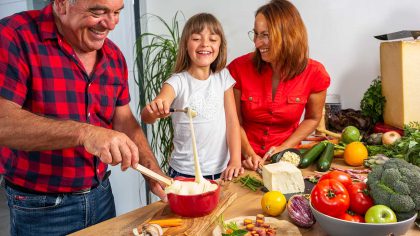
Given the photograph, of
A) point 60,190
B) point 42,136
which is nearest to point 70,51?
point 42,136

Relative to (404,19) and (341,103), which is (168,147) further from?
(404,19)

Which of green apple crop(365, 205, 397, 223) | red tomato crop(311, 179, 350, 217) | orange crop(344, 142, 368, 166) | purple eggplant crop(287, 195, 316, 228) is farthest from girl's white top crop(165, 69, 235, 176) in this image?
green apple crop(365, 205, 397, 223)

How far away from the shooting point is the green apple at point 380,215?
1.15 metres

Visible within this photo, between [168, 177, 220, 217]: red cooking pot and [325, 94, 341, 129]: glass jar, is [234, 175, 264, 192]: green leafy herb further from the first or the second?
[325, 94, 341, 129]: glass jar

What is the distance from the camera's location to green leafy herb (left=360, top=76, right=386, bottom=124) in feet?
9.31

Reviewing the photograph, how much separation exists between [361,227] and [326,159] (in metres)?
0.81

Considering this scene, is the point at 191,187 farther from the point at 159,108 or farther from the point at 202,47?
the point at 202,47

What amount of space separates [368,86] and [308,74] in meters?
1.00

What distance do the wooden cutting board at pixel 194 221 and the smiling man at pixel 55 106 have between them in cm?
18

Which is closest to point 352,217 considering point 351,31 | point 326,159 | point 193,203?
point 193,203

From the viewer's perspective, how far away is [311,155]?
1.98m

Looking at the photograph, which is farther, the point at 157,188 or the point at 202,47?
the point at 202,47

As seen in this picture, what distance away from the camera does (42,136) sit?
1.33m

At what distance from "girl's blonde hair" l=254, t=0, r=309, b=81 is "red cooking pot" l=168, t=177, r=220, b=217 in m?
1.14
